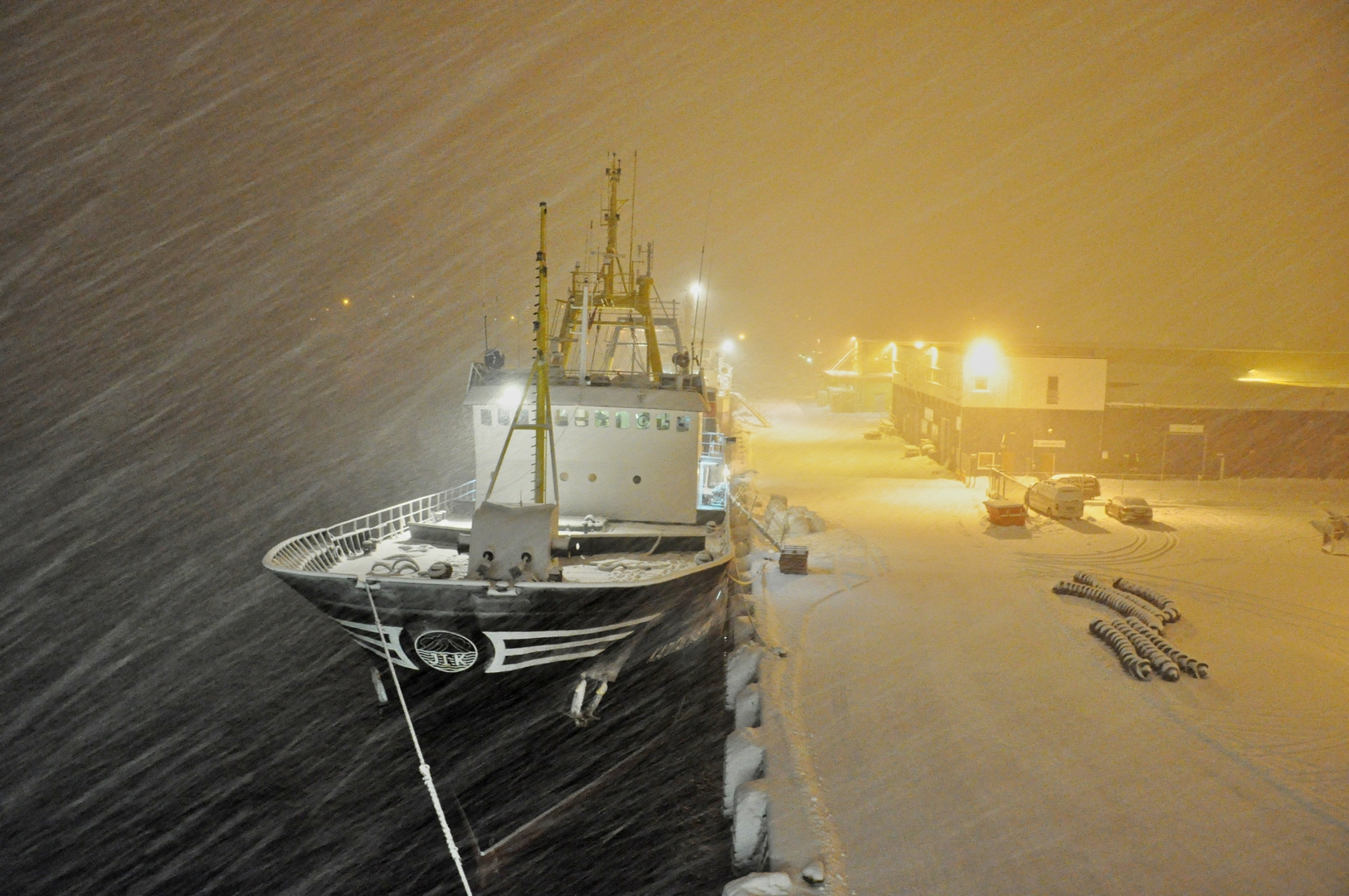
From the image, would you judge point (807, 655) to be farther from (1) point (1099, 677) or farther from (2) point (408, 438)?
(2) point (408, 438)

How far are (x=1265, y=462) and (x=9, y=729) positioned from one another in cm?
4069

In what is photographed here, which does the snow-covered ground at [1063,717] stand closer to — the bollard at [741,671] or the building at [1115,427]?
the bollard at [741,671]

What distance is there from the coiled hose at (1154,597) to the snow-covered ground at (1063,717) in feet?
0.83

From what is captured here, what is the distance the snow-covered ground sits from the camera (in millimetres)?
9539

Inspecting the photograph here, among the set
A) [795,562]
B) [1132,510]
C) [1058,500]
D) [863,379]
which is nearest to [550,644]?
[795,562]

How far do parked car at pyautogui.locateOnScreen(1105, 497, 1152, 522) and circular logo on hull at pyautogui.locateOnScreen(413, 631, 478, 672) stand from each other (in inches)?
847

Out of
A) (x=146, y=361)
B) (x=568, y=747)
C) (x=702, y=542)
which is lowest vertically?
(x=568, y=747)

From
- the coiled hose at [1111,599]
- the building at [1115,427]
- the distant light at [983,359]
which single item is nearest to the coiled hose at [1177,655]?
the coiled hose at [1111,599]

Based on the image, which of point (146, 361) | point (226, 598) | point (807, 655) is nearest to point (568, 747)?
point (807, 655)

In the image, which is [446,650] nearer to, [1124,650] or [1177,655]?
[1124,650]

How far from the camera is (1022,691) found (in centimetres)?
1390

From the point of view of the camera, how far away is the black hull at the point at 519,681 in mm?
12023

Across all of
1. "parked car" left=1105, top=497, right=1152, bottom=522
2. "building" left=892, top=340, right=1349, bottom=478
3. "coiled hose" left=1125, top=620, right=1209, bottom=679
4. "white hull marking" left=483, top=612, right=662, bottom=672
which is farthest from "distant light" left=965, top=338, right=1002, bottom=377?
"white hull marking" left=483, top=612, right=662, bottom=672

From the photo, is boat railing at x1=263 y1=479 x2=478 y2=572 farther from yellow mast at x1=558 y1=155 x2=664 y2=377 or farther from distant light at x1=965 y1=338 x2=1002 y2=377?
distant light at x1=965 y1=338 x2=1002 y2=377
